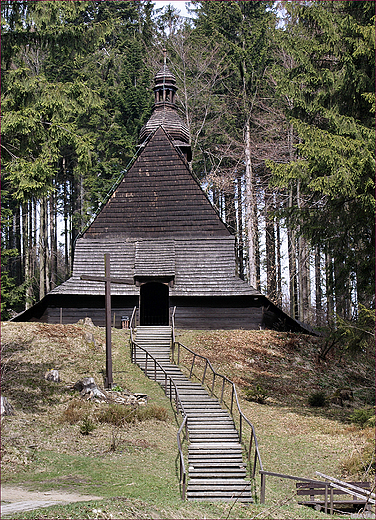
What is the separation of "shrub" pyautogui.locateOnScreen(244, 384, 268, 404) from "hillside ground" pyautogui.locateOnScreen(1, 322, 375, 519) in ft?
0.15

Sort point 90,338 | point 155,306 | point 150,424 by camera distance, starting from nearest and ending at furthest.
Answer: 1. point 150,424
2. point 90,338
3. point 155,306

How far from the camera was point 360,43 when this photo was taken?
47.2 ft

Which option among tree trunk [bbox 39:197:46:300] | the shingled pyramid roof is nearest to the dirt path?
the shingled pyramid roof

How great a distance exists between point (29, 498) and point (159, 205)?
18873mm

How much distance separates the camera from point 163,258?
24.8m

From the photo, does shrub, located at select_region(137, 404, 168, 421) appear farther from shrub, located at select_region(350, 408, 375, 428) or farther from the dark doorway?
the dark doorway

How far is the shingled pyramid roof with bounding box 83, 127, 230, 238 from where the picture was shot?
25.7m

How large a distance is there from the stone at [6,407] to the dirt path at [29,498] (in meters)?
3.71

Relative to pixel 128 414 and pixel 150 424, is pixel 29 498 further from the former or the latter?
pixel 150 424

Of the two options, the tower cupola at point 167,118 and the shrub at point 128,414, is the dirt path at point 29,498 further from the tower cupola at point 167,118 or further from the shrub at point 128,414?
the tower cupola at point 167,118

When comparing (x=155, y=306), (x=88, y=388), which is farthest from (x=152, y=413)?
(x=155, y=306)

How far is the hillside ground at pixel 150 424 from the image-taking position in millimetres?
9508

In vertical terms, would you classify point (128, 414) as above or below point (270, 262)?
below

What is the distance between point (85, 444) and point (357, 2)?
13.0 m
